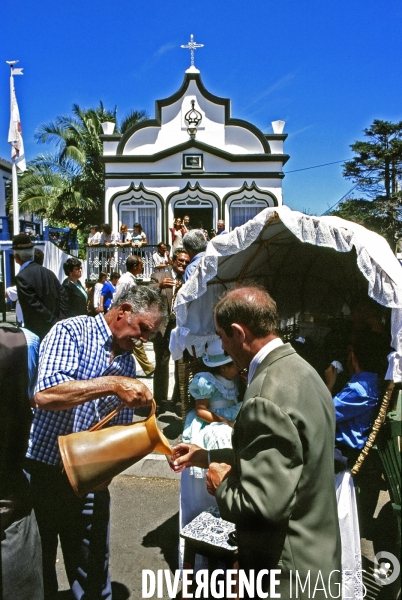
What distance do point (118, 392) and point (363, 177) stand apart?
34.6 metres

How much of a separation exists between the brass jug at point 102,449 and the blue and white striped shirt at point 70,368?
31 cm

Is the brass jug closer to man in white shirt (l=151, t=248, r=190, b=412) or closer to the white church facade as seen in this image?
man in white shirt (l=151, t=248, r=190, b=412)

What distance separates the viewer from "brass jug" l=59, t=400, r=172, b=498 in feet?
8.07

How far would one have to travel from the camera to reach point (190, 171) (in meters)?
20.4

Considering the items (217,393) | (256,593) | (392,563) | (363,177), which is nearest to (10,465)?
(256,593)

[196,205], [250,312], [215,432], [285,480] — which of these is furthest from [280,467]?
[196,205]

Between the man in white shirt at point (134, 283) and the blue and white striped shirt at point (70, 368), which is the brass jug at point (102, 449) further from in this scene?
the man in white shirt at point (134, 283)

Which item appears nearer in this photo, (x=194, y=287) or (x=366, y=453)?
(x=366, y=453)

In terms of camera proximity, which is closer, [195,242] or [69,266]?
[195,242]

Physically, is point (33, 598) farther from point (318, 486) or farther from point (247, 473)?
point (318, 486)

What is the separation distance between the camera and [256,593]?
2072 millimetres

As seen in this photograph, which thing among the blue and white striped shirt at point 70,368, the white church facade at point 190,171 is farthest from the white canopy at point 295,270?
the white church facade at point 190,171

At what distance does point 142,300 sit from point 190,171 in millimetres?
18115

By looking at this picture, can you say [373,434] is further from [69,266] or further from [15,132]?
[15,132]
